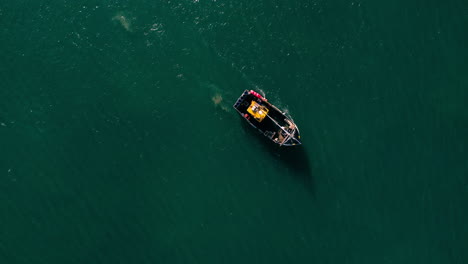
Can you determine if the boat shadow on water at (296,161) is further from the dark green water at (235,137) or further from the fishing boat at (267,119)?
the fishing boat at (267,119)

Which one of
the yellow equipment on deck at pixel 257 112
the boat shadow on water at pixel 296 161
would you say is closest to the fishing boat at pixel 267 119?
the yellow equipment on deck at pixel 257 112

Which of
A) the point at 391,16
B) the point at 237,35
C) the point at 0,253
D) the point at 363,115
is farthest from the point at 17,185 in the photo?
the point at 391,16

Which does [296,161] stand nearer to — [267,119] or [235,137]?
[267,119]

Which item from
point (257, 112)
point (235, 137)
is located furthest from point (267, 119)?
point (235, 137)

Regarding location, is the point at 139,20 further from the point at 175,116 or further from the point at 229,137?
the point at 229,137

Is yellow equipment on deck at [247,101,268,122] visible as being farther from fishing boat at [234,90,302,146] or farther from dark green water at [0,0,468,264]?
dark green water at [0,0,468,264]

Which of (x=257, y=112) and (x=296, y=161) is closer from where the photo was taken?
(x=257, y=112)

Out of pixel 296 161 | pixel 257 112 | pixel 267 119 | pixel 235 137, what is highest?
pixel 267 119
